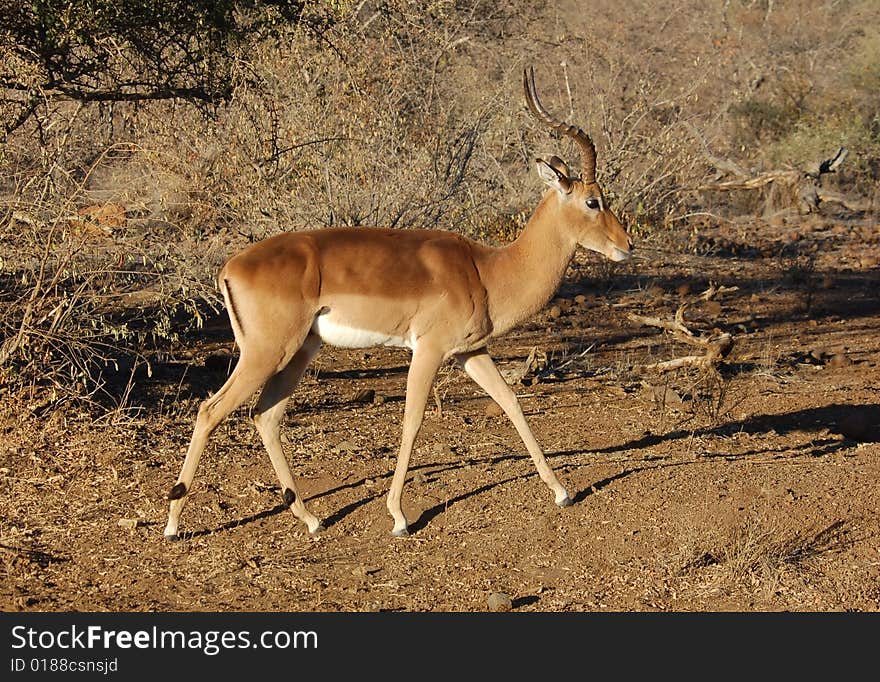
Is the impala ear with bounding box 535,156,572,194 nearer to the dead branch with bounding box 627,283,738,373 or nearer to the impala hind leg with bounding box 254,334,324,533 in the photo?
the impala hind leg with bounding box 254,334,324,533

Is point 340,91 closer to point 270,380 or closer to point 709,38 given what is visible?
point 270,380

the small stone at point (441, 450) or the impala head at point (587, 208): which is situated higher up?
the impala head at point (587, 208)

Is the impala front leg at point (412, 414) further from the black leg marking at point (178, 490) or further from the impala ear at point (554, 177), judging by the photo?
the impala ear at point (554, 177)

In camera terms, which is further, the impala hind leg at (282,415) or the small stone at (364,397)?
the small stone at (364,397)

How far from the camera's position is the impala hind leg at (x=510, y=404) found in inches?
256

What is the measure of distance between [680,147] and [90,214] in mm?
9192

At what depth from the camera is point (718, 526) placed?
6.18m

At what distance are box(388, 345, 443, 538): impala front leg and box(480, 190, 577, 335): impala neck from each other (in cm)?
50

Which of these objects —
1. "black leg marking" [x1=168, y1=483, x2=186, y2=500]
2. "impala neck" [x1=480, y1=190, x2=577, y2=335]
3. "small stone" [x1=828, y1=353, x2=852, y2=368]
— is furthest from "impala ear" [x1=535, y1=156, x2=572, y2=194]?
"small stone" [x1=828, y1=353, x2=852, y2=368]

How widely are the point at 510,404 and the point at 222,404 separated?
Answer: 153 centimetres

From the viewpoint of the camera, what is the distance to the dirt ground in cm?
559

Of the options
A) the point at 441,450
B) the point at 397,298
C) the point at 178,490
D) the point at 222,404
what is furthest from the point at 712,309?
the point at 178,490

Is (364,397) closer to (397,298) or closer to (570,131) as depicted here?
(397,298)

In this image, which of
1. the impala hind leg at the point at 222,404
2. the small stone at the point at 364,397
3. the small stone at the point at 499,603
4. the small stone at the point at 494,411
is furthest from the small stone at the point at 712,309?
the small stone at the point at 499,603
